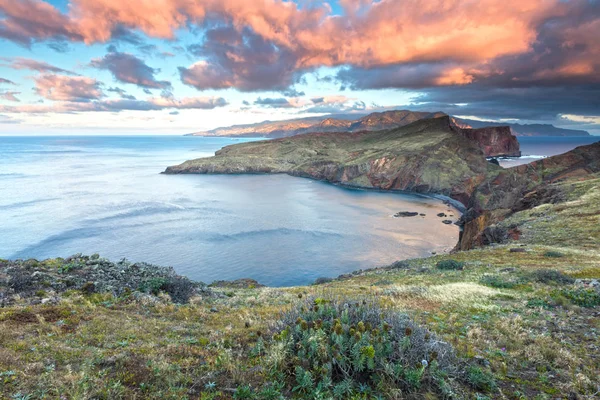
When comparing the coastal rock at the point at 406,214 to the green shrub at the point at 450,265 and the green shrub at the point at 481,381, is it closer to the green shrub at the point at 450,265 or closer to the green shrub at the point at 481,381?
the green shrub at the point at 450,265

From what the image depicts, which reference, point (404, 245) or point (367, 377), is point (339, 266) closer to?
point (404, 245)

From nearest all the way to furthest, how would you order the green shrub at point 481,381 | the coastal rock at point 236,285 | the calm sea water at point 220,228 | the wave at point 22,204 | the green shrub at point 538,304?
1. the green shrub at point 481,381
2. the green shrub at point 538,304
3. the coastal rock at point 236,285
4. the calm sea water at point 220,228
5. the wave at point 22,204

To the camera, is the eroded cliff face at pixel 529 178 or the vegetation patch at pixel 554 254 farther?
the eroded cliff face at pixel 529 178

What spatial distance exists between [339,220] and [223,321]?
70.2m

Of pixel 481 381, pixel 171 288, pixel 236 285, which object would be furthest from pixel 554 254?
pixel 171 288

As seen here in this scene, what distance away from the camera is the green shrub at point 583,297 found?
11809 mm

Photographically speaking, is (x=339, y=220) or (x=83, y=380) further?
(x=339, y=220)

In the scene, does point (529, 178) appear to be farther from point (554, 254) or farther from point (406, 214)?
point (554, 254)

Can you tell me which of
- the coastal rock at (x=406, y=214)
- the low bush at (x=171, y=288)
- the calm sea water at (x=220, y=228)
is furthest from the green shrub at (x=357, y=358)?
the coastal rock at (x=406, y=214)

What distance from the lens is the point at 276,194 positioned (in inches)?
4614

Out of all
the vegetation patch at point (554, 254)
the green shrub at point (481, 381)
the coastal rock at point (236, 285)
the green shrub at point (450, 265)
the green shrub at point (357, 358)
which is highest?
the green shrub at point (357, 358)

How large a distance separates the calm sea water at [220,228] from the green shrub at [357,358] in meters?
38.8

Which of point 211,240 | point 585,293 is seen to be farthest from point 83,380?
point 211,240

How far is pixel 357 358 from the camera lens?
589 centimetres
